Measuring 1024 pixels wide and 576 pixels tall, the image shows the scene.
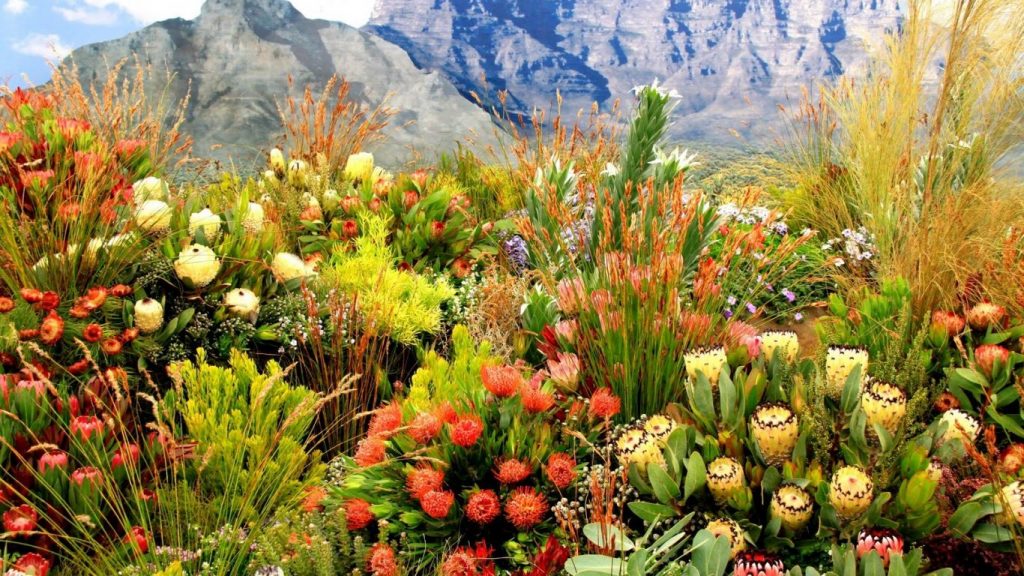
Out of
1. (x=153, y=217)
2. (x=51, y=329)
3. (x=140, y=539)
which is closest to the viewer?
(x=140, y=539)

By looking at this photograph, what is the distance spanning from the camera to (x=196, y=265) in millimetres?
3557

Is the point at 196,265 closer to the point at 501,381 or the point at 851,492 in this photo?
the point at 501,381

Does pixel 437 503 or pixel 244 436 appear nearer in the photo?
pixel 437 503

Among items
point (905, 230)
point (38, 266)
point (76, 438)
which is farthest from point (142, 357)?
point (905, 230)

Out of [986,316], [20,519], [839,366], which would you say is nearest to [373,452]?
[20,519]

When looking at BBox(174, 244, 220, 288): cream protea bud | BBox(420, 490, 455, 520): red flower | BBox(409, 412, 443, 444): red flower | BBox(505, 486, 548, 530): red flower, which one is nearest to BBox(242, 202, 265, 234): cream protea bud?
BBox(174, 244, 220, 288): cream protea bud

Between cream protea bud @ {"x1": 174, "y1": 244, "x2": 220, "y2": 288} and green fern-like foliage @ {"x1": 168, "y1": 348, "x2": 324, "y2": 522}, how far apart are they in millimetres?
600

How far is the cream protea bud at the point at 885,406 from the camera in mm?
2396

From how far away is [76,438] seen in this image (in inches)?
104

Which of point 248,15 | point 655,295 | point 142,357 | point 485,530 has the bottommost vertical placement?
point 485,530

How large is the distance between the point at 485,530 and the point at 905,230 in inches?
150

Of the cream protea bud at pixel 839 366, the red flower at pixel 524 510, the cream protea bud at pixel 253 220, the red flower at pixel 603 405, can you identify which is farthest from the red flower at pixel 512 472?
the cream protea bud at pixel 253 220

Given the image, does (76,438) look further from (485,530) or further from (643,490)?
(643,490)

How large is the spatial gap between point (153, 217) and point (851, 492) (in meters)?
3.13
